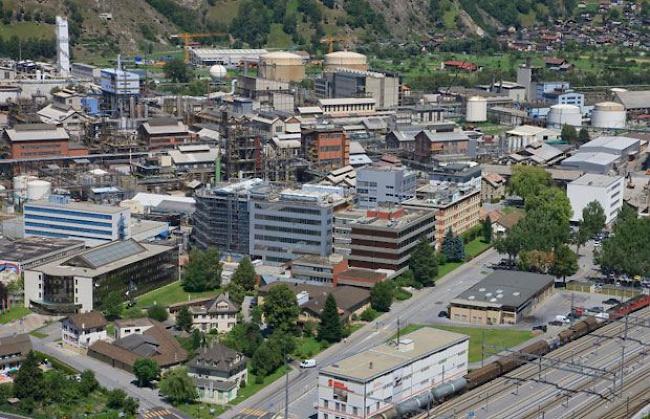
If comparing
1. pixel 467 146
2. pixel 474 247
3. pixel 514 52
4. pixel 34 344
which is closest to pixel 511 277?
pixel 474 247

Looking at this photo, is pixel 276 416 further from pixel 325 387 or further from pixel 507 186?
pixel 507 186

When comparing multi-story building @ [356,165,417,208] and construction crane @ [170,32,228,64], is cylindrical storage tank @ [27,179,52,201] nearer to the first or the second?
multi-story building @ [356,165,417,208]

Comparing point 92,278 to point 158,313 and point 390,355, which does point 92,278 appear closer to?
point 158,313

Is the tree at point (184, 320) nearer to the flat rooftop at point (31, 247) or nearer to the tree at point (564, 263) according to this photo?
the flat rooftop at point (31, 247)

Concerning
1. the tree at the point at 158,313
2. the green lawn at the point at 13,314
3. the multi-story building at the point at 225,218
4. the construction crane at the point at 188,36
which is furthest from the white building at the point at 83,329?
the construction crane at the point at 188,36

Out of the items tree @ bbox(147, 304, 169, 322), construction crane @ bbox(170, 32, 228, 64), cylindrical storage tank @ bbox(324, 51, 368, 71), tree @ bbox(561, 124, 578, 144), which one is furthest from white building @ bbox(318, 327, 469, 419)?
construction crane @ bbox(170, 32, 228, 64)

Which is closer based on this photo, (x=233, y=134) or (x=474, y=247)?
(x=474, y=247)
